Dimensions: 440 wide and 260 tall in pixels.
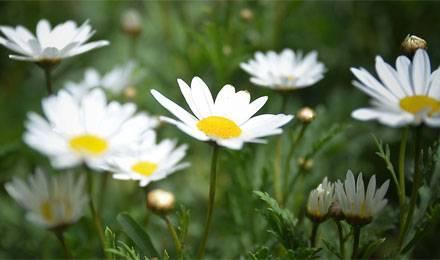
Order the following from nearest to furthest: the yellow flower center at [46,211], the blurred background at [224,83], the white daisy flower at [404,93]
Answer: the white daisy flower at [404,93] → the yellow flower center at [46,211] → the blurred background at [224,83]

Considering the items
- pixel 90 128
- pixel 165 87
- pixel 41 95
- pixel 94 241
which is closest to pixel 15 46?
pixel 90 128

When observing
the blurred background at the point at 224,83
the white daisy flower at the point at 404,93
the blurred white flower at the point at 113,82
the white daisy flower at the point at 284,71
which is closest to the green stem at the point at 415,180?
the white daisy flower at the point at 404,93

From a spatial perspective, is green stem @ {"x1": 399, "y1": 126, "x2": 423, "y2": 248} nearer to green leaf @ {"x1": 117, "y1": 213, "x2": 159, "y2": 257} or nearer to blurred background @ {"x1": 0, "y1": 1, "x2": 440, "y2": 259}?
blurred background @ {"x1": 0, "y1": 1, "x2": 440, "y2": 259}

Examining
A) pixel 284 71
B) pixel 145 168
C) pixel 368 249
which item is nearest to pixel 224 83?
pixel 284 71

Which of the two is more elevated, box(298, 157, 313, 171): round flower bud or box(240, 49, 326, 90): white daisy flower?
box(240, 49, 326, 90): white daisy flower

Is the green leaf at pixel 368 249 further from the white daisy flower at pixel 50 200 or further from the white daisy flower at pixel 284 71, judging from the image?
the white daisy flower at pixel 50 200

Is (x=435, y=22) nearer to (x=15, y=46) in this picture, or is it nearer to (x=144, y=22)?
→ (x=144, y=22)

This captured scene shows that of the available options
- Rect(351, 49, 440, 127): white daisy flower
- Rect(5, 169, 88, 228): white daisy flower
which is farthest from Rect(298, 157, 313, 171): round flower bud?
Rect(5, 169, 88, 228): white daisy flower

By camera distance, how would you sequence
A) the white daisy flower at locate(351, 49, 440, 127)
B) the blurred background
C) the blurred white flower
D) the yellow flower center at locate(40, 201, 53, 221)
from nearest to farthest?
the white daisy flower at locate(351, 49, 440, 127) → the yellow flower center at locate(40, 201, 53, 221) → the blurred background → the blurred white flower
